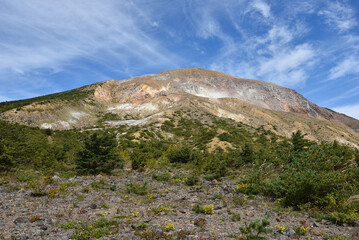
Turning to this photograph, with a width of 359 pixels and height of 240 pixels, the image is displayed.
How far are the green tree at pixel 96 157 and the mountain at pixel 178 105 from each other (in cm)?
2938

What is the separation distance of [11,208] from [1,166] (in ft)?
20.6

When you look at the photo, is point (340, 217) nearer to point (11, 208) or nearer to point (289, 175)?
point (289, 175)

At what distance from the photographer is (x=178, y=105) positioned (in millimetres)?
59312

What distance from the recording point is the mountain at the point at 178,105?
147 ft

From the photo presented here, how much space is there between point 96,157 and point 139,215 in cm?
837

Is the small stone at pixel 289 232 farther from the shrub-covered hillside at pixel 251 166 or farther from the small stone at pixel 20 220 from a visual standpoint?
the small stone at pixel 20 220

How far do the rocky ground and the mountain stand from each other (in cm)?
3473

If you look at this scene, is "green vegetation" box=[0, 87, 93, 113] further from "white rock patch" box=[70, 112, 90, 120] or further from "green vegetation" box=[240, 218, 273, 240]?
"green vegetation" box=[240, 218, 273, 240]

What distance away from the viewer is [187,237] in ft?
17.1

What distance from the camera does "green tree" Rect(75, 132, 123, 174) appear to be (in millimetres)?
13591

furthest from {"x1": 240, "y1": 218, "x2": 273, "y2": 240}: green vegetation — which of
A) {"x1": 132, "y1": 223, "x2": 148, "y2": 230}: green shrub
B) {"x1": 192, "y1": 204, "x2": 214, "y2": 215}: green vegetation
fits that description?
{"x1": 132, "y1": 223, "x2": 148, "y2": 230}: green shrub

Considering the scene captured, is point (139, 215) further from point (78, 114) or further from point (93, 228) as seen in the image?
point (78, 114)

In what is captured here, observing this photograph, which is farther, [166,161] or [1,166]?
[166,161]

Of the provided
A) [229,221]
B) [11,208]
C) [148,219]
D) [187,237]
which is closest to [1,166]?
[11,208]
